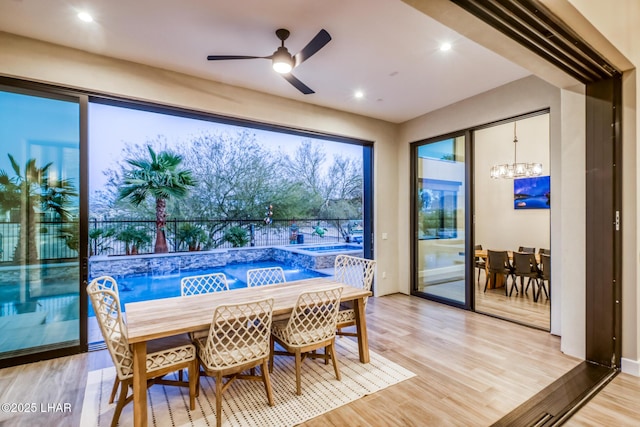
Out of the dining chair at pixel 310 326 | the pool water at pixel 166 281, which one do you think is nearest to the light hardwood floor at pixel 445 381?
the dining chair at pixel 310 326

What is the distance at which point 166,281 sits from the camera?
266 inches

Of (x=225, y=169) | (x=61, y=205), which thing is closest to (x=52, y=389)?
(x=61, y=205)

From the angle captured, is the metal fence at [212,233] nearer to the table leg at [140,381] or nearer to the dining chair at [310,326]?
the dining chair at [310,326]

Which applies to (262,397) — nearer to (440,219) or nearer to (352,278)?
(352,278)

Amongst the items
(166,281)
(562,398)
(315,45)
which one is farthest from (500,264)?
(166,281)

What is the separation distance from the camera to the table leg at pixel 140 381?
1852 mm

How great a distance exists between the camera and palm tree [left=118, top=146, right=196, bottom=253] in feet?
20.6

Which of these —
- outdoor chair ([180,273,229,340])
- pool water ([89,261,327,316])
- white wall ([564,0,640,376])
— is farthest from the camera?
pool water ([89,261,327,316])

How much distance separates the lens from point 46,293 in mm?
2982

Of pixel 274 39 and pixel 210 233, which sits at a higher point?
pixel 274 39

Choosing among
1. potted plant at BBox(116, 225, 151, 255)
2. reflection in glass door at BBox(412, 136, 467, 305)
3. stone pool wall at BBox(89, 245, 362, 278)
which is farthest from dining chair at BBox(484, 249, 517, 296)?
potted plant at BBox(116, 225, 151, 255)

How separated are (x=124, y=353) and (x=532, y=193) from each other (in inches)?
290

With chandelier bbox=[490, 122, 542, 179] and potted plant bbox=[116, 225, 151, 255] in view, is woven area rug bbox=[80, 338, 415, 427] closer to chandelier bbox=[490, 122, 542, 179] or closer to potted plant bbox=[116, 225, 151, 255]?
potted plant bbox=[116, 225, 151, 255]

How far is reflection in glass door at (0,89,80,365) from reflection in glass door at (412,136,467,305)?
4.65 metres
